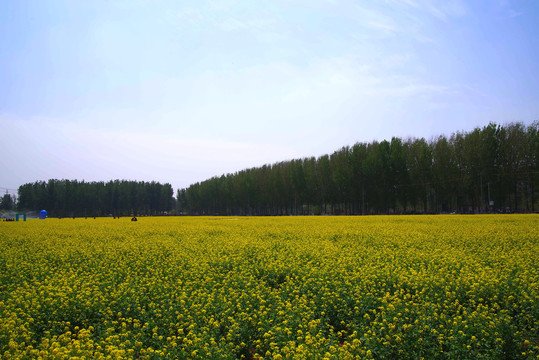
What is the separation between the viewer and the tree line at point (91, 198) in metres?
121

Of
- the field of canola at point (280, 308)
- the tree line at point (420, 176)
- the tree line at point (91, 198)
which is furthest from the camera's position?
the tree line at point (91, 198)

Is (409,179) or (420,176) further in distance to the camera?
(409,179)

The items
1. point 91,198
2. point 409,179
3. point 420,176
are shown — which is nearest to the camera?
point 420,176

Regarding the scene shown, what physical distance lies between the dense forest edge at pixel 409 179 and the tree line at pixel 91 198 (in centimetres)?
3549

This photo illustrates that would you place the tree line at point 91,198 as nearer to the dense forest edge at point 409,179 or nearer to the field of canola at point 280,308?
the dense forest edge at point 409,179

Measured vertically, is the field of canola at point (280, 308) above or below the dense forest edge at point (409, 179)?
below

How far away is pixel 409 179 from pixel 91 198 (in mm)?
110303

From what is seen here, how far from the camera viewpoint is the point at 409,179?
63906 mm

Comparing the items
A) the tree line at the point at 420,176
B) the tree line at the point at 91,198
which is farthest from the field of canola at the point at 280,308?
the tree line at the point at 91,198

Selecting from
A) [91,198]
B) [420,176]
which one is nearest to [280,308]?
[420,176]

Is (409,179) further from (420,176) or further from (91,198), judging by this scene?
(91,198)

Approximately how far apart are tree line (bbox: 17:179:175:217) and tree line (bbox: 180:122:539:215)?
5747 centimetres

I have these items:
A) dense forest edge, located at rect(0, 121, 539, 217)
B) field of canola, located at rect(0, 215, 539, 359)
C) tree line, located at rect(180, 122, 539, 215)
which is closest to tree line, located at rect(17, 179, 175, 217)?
dense forest edge, located at rect(0, 121, 539, 217)

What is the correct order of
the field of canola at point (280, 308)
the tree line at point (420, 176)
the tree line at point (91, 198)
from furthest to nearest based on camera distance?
1. the tree line at point (91, 198)
2. the tree line at point (420, 176)
3. the field of canola at point (280, 308)
